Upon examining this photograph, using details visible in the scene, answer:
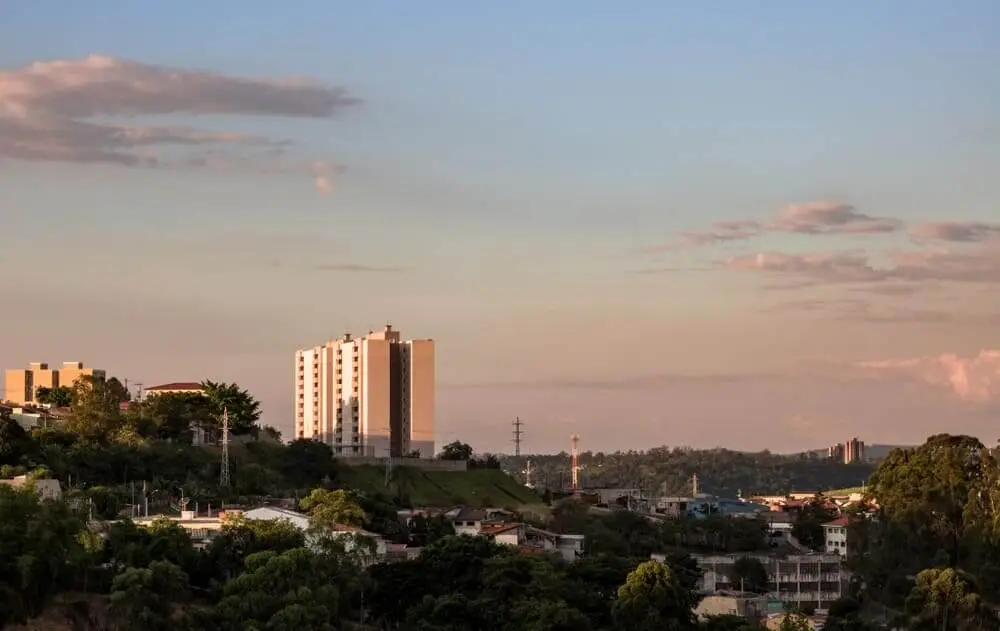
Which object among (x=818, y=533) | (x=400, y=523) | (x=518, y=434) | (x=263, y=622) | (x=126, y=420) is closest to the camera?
(x=263, y=622)

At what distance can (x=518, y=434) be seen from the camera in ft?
400

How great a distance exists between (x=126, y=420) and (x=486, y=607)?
35993 millimetres

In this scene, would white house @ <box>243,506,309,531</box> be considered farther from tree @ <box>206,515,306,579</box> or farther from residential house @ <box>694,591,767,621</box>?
residential house @ <box>694,591,767,621</box>

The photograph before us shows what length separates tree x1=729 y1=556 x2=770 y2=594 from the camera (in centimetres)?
7644

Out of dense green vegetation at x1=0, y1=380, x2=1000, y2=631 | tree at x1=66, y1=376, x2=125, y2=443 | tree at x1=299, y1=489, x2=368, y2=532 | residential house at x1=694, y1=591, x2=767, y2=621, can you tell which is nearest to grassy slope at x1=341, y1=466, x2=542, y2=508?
tree at x1=66, y1=376, x2=125, y2=443

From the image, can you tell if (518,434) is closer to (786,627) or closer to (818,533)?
(818,533)

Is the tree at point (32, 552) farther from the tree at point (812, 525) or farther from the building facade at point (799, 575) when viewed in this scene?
the tree at point (812, 525)

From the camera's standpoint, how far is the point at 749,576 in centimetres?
7675

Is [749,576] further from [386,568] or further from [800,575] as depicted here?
[386,568]

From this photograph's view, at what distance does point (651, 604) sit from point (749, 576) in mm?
24941

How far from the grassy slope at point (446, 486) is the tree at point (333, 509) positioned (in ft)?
54.0

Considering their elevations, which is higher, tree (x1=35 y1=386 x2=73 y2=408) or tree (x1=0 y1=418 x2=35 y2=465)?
tree (x1=35 y1=386 x2=73 y2=408)

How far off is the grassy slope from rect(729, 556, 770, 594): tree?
60.1 feet

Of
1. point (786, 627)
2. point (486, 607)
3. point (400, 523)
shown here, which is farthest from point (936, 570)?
point (400, 523)
